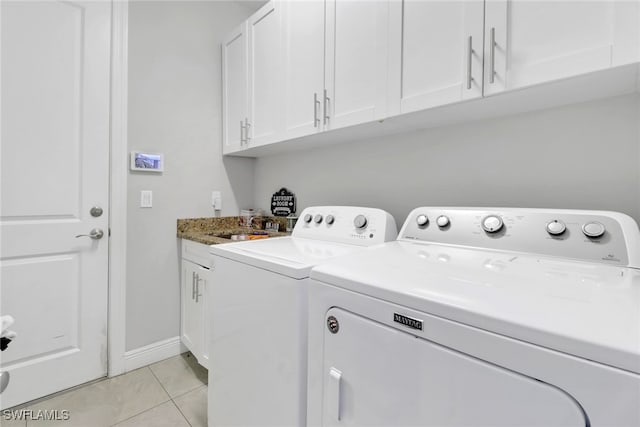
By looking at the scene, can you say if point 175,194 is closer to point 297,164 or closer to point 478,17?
point 297,164

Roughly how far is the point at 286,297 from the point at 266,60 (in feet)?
5.13

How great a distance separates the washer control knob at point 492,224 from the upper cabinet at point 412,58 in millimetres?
424

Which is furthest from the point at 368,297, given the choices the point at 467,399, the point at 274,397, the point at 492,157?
the point at 492,157

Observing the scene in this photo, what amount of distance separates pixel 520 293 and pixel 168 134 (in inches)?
88.5

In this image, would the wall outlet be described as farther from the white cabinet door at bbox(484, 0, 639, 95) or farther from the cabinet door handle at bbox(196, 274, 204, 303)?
the white cabinet door at bbox(484, 0, 639, 95)

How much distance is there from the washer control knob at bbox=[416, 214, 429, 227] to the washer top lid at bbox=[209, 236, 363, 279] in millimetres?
296

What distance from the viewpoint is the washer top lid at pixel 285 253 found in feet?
3.14

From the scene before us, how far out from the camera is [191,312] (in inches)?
80.7

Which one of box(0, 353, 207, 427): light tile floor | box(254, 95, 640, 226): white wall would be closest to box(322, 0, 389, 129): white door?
box(254, 95, 640, 226): white wall

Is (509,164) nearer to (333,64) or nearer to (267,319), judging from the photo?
(333,64)

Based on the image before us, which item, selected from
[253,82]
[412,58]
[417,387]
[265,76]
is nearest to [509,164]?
[412,58]

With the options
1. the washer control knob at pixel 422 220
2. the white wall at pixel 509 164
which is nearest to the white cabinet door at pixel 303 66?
the white wall at pixel 509 164

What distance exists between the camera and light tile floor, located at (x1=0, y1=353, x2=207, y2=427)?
1.55 meters

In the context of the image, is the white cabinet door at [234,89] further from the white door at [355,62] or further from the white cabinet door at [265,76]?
the white door at [355,62]
